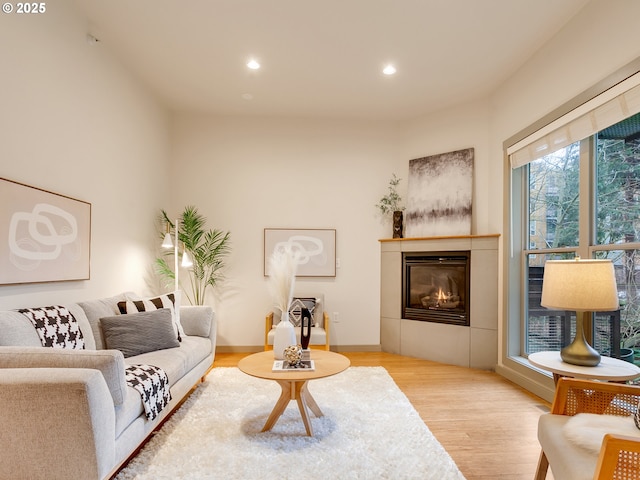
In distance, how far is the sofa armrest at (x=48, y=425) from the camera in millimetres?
1522

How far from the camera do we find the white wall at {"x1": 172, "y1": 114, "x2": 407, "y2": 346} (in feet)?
15.7

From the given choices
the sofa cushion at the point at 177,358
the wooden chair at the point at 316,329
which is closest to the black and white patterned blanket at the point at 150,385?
the sofa cushion at the point at 177,358

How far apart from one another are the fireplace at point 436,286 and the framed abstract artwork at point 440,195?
0.95ft

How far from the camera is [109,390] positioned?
1.75 m

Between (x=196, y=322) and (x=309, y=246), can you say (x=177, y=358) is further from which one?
(x=309, y=246)

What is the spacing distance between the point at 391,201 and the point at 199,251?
2.55m

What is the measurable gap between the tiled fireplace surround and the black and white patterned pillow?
98cm

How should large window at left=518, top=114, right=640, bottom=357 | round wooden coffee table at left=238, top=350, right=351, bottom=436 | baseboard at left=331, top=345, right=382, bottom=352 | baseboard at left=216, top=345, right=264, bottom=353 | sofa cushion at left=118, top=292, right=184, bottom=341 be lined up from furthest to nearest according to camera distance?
baseboard at left=331, top=345, right=382, bottom=352 → baseboard at left=216, top=345, right=264, bottom=353 → sofa cushion at left=118, top=292, right=184, bottom=341 → large window at left=518, top=114, right=640, bottom=357 → round wooden coffee table at left=238, top=350, right=351, bottom=436

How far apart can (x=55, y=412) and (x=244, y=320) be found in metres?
3.23

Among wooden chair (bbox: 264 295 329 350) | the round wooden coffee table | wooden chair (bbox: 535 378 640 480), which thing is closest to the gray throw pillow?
the round wooden coffee table

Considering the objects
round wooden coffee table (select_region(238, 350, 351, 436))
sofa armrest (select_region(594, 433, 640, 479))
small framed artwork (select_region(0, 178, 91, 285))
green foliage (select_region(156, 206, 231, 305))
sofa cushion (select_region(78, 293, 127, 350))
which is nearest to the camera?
sofa armrest (select_region(594, 433, 640, 479))

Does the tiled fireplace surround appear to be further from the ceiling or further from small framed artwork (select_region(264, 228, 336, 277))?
the ceiling

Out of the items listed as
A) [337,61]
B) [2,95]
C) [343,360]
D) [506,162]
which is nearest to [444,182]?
[506,162]

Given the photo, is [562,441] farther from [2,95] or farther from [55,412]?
[2,95]
